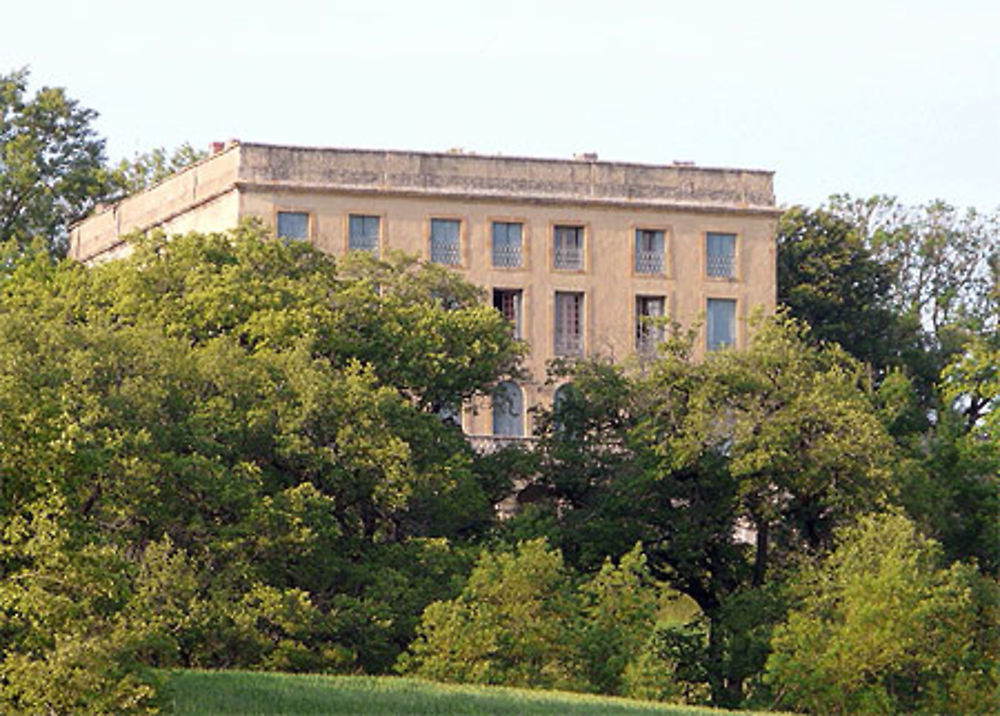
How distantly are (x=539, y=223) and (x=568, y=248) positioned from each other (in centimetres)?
137

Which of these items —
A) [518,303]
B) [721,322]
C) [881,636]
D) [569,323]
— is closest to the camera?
[881,636]

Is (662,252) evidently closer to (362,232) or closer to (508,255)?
(508,255)

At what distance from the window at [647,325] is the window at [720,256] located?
2109mm

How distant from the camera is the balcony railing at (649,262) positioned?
93.4m

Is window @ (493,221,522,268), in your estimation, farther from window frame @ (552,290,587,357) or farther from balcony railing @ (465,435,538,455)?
balcony railing @ (465,435,538,455)

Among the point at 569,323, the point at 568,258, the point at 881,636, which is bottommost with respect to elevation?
the point at 881,636

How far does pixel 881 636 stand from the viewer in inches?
2731

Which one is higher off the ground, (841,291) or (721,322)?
(841,291)

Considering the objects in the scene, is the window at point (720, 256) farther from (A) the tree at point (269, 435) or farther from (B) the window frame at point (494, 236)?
(A) the tree at point (269, 435)

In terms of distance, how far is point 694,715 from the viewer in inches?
2406

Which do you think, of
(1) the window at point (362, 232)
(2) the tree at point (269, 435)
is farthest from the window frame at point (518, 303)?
(2) the tree at point (269, 435)

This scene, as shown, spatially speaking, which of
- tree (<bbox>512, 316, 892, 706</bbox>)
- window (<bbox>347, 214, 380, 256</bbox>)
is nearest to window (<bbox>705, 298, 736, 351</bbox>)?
window (<bbox>347, 214, 380, 256</bbox>)

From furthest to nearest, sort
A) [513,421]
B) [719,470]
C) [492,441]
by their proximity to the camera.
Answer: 1. [513,421]
2. [492,441]
3. [719,470]

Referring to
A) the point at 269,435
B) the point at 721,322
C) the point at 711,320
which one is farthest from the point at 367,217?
the point at 269,435
